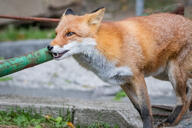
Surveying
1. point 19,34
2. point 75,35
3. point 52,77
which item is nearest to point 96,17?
point 75,35

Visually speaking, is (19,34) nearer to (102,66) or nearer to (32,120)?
(32,120)

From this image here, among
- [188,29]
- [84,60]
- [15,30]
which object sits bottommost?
[84,60]

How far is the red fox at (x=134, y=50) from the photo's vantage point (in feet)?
12.9

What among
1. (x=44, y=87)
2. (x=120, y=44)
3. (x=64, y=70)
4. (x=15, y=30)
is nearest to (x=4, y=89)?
(x=44, y=87)

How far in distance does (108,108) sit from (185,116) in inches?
45.4

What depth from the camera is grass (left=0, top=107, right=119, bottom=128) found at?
427cm

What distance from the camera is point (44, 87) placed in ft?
25.6

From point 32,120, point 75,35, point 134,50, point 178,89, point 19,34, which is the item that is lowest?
point 32,120

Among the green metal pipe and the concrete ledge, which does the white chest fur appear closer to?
the green metal pipe

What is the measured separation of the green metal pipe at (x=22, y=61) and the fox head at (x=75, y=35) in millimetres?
224

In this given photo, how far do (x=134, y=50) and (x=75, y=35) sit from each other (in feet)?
2.71

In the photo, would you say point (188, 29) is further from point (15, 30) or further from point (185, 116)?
point (15, 30)

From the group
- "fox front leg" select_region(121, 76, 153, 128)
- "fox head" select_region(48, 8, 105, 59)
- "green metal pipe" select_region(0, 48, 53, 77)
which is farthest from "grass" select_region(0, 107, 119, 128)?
"fox head" select_region(48, 8, 105, 59)

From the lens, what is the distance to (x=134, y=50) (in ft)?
13.6
